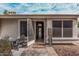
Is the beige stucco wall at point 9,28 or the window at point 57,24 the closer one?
the beige stucco wall at point 9,28

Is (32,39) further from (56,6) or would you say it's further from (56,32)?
(56,6)

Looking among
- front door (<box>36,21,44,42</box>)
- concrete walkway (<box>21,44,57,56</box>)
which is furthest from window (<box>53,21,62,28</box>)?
concrete walkway (<box>21,44,57,56</box>)

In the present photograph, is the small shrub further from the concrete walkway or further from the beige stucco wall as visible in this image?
the concrete walkway

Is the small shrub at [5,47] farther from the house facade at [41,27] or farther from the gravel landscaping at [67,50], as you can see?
the gravel landscaping at [67,50]

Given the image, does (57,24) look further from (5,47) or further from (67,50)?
(5,47)

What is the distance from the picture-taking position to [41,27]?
21.9ft

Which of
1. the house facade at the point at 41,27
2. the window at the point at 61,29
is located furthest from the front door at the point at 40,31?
the window at the point at 61,29

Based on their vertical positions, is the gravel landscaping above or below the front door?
below

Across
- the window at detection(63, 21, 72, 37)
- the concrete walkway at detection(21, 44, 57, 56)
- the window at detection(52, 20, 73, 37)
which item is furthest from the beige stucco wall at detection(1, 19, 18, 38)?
the window at detection(63, 21, 72, 37)

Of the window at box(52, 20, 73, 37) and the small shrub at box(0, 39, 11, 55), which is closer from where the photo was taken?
the small shrub at box(0, 39, 11, 55)

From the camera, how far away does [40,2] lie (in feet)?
20.9

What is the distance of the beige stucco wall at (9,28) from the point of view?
664cm

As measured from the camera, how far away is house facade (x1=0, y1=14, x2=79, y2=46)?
662 centimetres

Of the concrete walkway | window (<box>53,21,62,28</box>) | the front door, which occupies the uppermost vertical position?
window (<box>53,21,62,28</box>)
